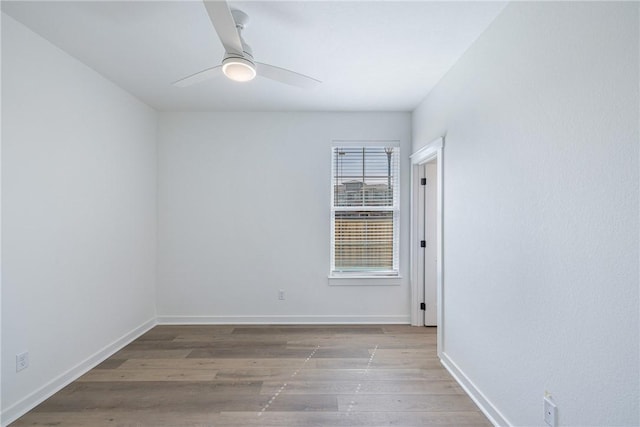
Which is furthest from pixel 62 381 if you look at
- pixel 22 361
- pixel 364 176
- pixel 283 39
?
pixel 364 176

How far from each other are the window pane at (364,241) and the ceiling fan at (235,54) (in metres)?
2.04

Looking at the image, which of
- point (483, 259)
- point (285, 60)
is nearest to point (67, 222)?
point (285, 60)

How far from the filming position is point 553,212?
1455mm

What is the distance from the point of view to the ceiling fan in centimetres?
140

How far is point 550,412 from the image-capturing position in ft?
4.82

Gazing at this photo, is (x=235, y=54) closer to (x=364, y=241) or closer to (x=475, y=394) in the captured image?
(x=364, y=241)

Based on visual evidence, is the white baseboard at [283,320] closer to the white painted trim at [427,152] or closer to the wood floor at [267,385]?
the wood floor at [267,385]

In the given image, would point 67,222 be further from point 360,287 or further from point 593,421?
point 593,421

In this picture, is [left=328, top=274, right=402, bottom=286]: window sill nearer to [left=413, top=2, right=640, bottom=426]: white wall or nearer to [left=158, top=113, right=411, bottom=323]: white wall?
[left=158, top=113, right=411, bottom=323]: white wall

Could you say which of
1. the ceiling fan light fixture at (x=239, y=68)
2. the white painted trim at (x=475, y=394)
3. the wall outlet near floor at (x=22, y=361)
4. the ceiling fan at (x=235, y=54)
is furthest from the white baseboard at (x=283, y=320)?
the ceiling fan light fixture at (x=239, y=68)

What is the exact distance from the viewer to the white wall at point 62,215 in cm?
196

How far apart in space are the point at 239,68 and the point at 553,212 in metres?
1.87

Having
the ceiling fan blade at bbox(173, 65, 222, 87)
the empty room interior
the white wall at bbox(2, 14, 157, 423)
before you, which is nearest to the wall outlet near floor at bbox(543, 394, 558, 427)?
the empty room interior

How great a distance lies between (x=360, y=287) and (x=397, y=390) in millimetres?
1512
